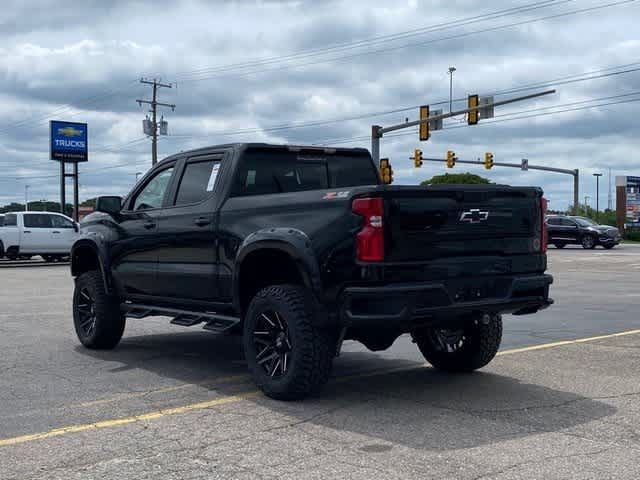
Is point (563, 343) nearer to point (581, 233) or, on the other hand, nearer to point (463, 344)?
point (463, 344)

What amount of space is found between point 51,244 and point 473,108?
1534cm

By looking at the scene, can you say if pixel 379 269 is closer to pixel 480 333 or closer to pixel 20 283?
pixel 480 333

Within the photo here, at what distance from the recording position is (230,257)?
21.9ft

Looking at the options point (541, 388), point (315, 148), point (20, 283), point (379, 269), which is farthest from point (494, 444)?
point (20, 283)

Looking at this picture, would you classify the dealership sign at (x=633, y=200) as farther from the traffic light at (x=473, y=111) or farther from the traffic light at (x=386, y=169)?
the traffic light at (x=473, y=111)

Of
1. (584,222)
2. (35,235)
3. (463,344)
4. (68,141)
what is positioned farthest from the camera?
(68,141)

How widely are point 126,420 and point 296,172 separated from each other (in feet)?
9.41

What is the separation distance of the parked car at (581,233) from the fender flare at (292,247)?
118ft

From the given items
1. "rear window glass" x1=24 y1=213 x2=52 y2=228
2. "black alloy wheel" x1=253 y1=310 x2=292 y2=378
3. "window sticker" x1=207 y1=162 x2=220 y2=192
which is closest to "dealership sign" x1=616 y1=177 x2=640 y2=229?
"rear window glass" x1=24 y1=213 x2=52 y2=228

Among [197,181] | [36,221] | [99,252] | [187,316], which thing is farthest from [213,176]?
[36,221]

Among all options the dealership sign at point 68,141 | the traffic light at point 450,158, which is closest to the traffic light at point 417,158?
the traffic light at point 450,158

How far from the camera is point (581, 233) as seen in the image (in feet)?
133

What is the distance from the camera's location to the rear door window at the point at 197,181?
723 centimetres

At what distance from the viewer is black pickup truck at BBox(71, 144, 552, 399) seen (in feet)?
18.5
